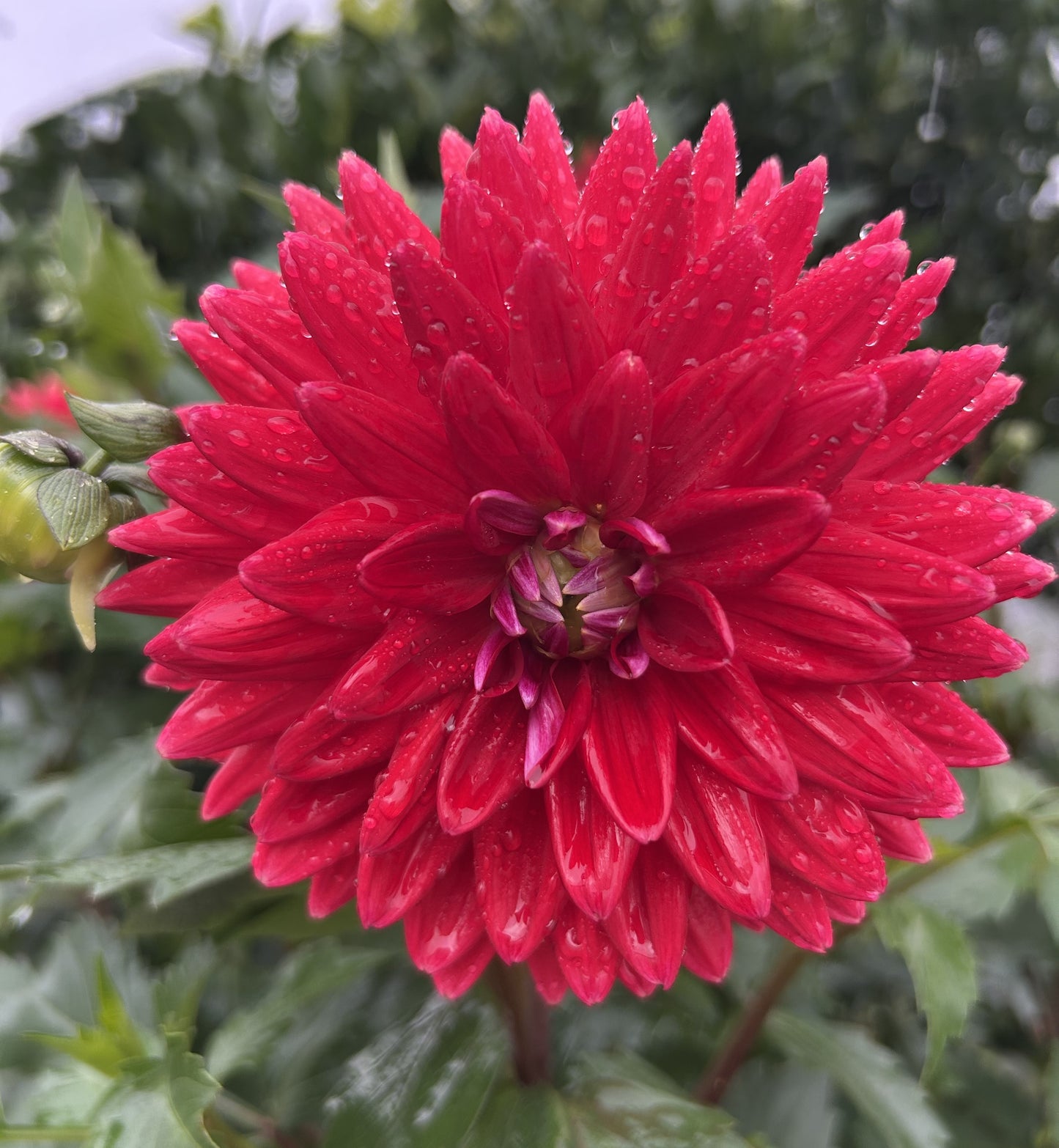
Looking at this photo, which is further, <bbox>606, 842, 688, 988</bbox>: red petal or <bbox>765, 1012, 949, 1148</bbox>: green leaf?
<bbox>765, 1012, 949, 1148</bbox>: green leaf

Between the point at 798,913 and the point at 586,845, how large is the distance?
0.13m

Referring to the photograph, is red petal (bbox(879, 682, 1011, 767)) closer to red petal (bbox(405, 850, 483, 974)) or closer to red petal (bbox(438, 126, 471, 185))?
red petal (bbox(405, 850, 483, 974))

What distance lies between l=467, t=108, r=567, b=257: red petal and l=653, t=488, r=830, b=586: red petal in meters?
0.14

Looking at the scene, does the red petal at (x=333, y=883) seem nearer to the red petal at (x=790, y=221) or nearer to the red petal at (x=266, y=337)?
the red petal at (x=266, y=337)

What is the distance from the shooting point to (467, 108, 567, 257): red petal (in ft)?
1.38

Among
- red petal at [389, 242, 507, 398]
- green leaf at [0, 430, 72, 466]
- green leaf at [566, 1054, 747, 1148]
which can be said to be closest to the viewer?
red petal at [389, 242, 507, 398]

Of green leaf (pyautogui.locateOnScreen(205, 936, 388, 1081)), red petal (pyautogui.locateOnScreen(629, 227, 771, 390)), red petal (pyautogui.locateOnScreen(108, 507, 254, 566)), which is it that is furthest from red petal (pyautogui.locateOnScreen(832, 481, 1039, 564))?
green leaf (pyautogui.locateOnScreen(205, 936, 388, 1081))

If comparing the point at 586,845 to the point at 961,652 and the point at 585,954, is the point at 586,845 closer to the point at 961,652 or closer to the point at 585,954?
the point at 585,954

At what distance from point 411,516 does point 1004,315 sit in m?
1.16

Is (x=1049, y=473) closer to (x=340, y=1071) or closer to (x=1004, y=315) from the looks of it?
(x=1004, y=315)

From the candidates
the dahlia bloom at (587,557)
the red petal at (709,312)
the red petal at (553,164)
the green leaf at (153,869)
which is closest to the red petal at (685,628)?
the dahlia bloom at (587,557)

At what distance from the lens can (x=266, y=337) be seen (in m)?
0.43

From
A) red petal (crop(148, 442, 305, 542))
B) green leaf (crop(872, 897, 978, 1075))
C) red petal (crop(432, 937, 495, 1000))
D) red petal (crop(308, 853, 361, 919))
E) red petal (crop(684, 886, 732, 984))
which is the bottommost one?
green leaf (crop(872, 897, 978, 1075))

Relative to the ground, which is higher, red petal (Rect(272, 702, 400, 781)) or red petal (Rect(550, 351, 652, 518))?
red petal (Rect(550, 351, 652, 518))
